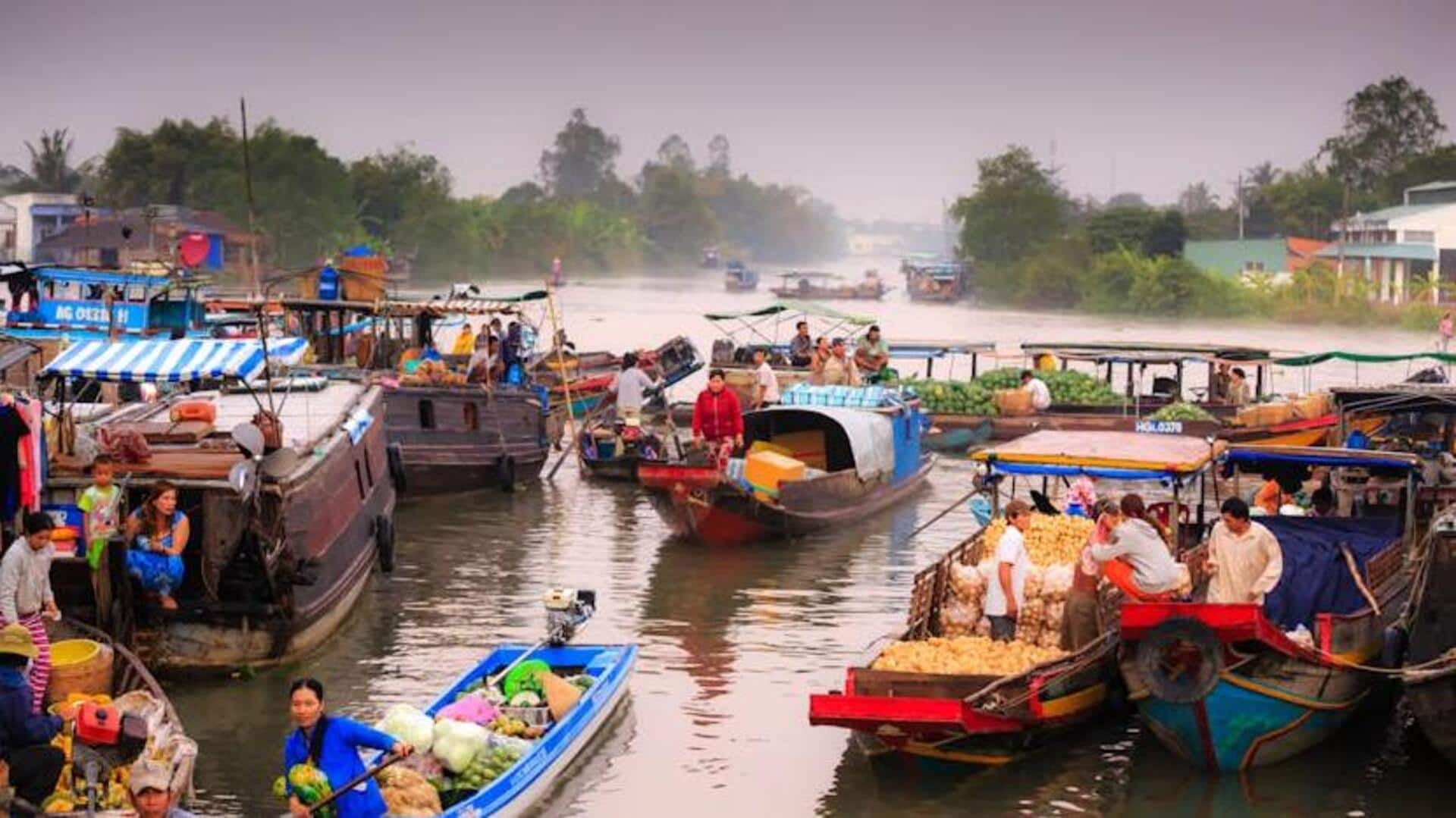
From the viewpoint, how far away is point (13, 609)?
1320 cm

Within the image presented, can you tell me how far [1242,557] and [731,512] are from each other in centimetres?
902

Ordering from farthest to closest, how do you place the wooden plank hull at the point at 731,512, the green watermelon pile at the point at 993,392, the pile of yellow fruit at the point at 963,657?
the green watermelon pile at the point at 993,392
the wooden plank hull at the point at 731,512
the pile of yellow fruit at the point at 963,657

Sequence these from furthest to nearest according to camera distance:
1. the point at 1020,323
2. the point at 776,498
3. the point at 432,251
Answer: the point at 432,251 < the point at 1020,323 < the point at 776,498

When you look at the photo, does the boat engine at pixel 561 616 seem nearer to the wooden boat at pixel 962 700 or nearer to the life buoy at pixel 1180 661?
the wooden boat at pixel 962 700

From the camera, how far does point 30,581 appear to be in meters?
13.3

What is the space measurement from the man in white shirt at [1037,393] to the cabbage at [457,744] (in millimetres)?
21439

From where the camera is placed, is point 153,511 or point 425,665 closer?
point 153,511

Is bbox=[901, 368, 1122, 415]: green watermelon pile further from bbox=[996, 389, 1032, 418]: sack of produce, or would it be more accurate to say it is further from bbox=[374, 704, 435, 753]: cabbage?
bbox=[374, 704, 435, 753]: cabbage

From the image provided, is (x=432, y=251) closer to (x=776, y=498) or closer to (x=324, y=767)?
(x=776, y=498)

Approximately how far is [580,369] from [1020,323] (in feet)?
155

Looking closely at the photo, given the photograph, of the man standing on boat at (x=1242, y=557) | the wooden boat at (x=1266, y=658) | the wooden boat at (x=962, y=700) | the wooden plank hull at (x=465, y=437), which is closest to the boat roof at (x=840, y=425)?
the wooden plank hull at (x=465, y=437)

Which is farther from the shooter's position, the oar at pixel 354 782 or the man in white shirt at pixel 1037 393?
the man in white shirt at pixel 1037 393

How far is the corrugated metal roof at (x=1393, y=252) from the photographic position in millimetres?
75812

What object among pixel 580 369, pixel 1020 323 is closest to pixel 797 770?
pixel 580 369
